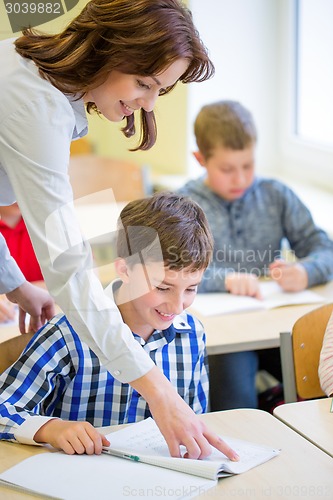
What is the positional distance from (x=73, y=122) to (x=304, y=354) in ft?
2.57

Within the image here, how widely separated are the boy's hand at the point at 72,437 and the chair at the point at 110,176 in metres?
2.00

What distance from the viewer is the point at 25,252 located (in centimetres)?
225

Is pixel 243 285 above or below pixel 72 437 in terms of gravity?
below

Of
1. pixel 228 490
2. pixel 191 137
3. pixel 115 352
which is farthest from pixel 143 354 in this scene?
pixel 191 137

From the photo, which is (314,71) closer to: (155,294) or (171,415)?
(155,294)

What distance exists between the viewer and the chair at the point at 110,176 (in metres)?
3.11

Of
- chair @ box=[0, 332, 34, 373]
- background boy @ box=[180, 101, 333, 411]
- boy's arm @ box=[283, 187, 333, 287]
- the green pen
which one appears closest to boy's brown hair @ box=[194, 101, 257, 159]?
background boy @ box=[180, 101, 333, 411]

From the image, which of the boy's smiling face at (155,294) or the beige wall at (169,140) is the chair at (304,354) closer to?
the boy's smiling face at (155,294)

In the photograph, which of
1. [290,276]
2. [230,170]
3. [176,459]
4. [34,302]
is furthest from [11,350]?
[230,170]

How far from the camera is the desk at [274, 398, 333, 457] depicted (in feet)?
3.83

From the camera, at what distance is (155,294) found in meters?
1.36

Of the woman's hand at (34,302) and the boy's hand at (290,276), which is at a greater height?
the woman's hand at (34,302)

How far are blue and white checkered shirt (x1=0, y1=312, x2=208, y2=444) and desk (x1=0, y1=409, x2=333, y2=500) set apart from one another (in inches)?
3.6

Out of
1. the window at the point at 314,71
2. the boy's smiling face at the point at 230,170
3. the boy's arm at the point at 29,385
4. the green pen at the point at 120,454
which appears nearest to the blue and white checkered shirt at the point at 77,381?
the boy's arm at the point at 29,385
